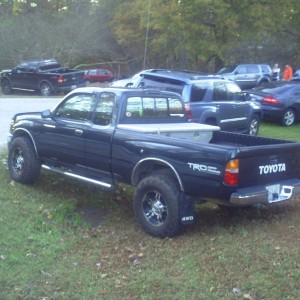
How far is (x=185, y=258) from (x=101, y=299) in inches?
51.3

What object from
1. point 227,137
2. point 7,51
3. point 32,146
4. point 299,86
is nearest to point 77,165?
point 32,146

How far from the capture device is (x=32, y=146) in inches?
428

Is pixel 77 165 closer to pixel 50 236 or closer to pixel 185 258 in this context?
pixel 50 236

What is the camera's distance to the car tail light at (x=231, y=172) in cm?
788

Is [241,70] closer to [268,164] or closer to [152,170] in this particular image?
[152,170]

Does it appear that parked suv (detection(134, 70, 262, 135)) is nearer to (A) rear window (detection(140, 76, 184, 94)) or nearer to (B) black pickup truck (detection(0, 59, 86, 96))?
(A) rear window (detection(140, 76, 184, 94))

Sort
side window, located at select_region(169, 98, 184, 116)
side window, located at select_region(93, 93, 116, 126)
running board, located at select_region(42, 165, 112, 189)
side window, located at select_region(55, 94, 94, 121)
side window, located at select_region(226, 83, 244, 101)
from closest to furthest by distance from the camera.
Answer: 1. running board, located at select_region(42, 165, 112, 189)
2. side window, located at select_region(93, 93, 116, 126)
3. side window, located at select_region(55, 94, 94, 121)
4. side window, located at select_region(169, 98, 184, 116)
5. side window, located at select_region(226, 83, 244, 101)

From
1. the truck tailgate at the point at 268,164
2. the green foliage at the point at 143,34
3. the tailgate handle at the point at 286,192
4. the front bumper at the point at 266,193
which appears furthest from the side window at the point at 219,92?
the green foliage at the point at 143,34

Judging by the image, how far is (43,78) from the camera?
108ft

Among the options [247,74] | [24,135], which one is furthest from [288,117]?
[247,74]

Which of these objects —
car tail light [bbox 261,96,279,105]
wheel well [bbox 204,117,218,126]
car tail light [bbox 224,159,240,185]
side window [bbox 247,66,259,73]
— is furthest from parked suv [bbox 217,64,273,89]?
car tail light [bbox 224,159,240,185]

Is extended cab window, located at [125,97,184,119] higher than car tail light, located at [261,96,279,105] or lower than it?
higher

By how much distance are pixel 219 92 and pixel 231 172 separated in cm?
841

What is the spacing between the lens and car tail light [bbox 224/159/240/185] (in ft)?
25.9
